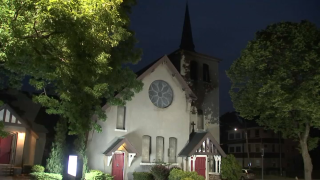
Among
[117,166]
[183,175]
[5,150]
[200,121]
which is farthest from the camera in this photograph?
[200,121]

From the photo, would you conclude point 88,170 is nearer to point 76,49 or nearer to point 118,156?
point 118,156

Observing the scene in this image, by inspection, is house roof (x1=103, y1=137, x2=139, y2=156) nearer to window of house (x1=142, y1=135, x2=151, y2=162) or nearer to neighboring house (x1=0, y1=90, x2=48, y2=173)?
window of house (x1=142, y1=135, x2=151, y2=162)

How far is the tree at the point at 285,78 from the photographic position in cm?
2536

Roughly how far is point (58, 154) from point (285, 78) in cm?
1913

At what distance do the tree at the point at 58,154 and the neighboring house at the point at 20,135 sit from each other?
151 inches

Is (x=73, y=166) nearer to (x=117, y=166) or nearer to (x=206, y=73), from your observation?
(x=117, y=166)

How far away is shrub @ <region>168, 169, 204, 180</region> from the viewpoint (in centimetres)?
2170

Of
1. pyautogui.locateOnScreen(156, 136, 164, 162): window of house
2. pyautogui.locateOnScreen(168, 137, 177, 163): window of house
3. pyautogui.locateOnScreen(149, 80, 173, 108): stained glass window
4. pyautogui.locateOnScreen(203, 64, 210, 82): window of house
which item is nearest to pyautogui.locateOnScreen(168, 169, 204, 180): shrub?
pyautogui.locateOnScreen(156, 136, 164, 162): window of house

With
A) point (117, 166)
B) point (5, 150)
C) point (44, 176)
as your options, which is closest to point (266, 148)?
point (117, 166)

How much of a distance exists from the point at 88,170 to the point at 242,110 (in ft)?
51.6

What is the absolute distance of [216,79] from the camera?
111 ft

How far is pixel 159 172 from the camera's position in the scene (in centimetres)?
2338

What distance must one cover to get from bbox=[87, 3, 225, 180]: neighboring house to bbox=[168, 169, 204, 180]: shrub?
10.1 ft

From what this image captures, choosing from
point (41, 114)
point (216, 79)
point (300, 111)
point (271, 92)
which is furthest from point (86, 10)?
point (216, 79)
